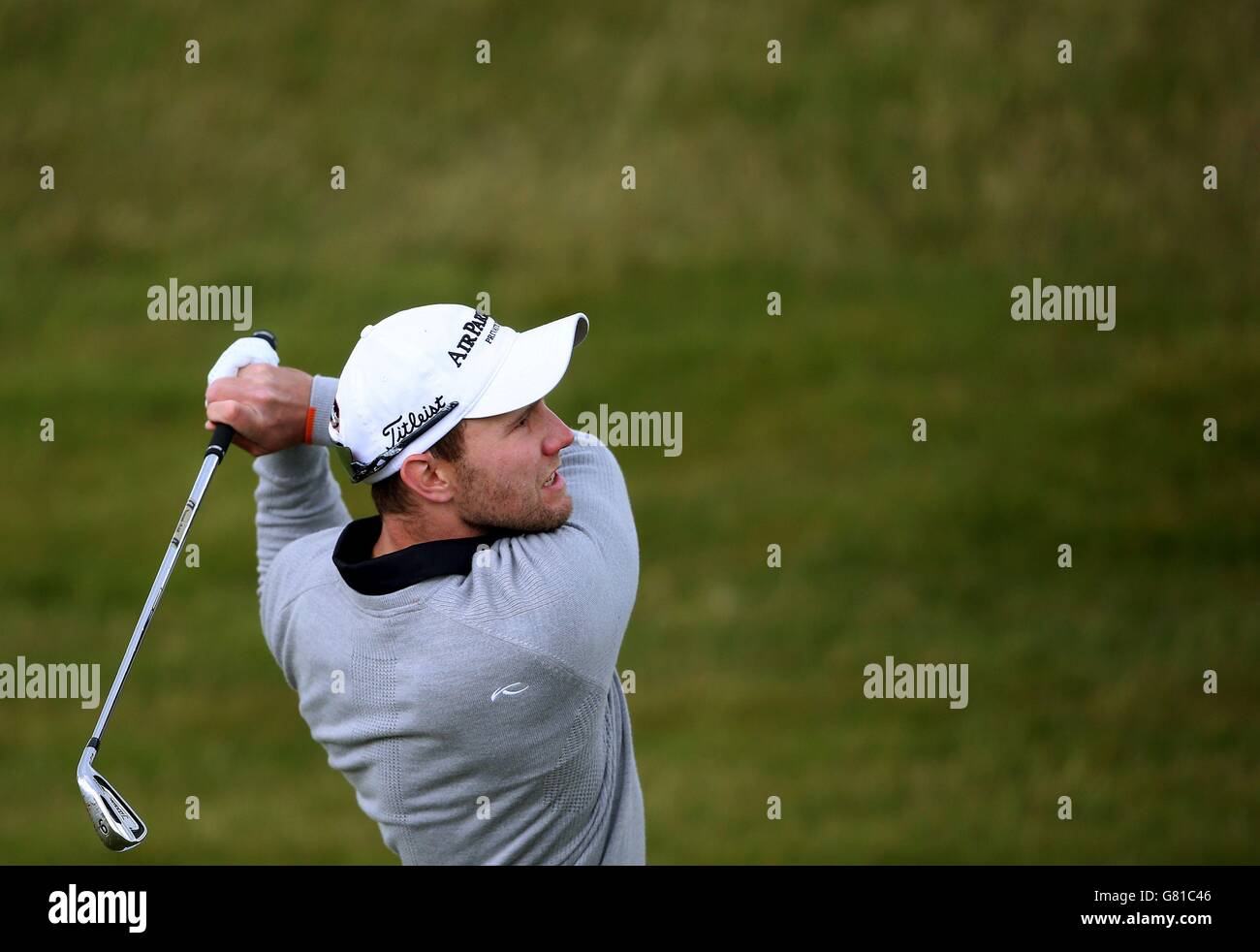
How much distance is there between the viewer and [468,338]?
11.3ft

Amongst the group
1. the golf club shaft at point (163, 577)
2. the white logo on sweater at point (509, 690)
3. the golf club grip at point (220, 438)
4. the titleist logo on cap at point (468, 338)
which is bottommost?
the white logo on sweater at point (509, 690)

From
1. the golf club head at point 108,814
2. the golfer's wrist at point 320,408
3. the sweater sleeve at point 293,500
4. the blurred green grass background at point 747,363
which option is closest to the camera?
the golf club head at point 108,814

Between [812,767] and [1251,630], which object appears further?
[1251,630]

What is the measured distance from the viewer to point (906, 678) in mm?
10859

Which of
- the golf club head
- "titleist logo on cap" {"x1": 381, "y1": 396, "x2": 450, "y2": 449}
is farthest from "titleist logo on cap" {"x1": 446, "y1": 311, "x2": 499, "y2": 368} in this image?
the golf club head

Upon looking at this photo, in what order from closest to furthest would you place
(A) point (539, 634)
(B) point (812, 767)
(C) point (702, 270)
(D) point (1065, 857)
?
(A) point (539, 634) → (D) point (1065, 857) → (B) point (812, 767) → (C) point (702, 270)

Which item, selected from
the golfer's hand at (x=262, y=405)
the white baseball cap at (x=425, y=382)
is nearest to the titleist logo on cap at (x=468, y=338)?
the white baseball cap at (x=425, y=382)

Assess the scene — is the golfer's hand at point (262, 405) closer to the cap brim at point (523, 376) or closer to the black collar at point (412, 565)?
the black collar at point (412, 565)

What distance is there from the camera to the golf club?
3455mm

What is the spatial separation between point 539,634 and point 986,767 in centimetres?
727

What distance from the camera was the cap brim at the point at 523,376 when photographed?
3393 millimetres

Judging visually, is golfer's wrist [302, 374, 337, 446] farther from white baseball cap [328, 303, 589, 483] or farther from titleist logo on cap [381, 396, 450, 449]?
titleist logo on cap [381, 396, 450, 449]

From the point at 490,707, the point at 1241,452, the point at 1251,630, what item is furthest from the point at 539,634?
the point at 1241,452

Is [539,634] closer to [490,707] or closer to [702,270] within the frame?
[490,707]
